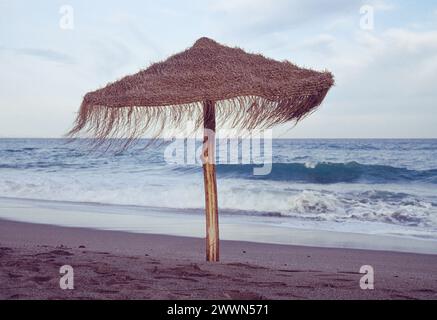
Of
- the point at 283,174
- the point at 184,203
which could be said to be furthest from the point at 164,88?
the point at 283,174

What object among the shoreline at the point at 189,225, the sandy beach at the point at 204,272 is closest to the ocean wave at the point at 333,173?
the shoreline at the point at 189,225

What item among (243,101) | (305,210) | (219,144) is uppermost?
(243,101)

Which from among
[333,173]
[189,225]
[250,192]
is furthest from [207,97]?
[333,173]

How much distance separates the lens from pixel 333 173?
2370cm

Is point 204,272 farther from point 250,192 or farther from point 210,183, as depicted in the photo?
point 250,192

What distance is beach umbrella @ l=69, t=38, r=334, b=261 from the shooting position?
5199 millimetres

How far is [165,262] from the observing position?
6.60 metres

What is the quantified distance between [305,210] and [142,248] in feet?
22.5

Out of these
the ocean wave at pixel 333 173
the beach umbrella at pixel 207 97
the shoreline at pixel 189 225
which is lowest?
the shoreline at pixel 189 225

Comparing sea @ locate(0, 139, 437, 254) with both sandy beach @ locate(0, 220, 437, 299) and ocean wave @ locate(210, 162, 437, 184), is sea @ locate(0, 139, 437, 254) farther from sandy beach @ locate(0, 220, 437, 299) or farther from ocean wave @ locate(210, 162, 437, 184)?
sandy beach @ locate(0, 220, 437, 299)

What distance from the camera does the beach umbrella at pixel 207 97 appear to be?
520cm

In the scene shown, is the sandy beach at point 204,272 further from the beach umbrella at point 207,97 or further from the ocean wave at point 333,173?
the ocean wave at point 333,173

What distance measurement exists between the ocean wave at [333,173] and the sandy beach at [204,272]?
13962mm

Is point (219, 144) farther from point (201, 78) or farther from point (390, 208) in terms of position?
point (390, 208)
